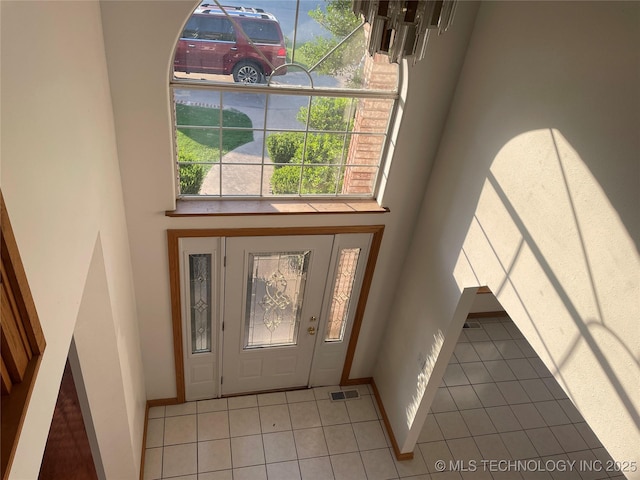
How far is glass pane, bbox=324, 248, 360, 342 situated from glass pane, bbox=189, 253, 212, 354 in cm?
105

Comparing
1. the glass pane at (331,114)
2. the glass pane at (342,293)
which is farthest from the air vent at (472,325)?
the glass pane at (331,114)

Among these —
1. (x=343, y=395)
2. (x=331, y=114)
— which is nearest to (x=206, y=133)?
(x=331, y=114)

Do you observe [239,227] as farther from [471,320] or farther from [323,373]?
[471,320]

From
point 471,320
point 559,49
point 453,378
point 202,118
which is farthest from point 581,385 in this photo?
point 471,320

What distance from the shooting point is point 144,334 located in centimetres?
384

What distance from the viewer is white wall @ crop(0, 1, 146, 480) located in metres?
1.32

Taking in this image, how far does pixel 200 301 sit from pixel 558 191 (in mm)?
2717

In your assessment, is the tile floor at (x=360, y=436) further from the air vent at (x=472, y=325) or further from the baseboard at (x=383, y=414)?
the air vent at (x=472, y=325)

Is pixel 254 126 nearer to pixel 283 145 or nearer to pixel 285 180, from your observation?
pixel 283 145

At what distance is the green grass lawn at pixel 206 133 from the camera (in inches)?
119

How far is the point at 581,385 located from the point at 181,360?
3067mm

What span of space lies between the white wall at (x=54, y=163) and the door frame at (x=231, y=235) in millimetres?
746

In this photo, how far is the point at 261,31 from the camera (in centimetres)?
284

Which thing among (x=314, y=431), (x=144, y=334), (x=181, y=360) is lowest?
(x=314, y=431)
